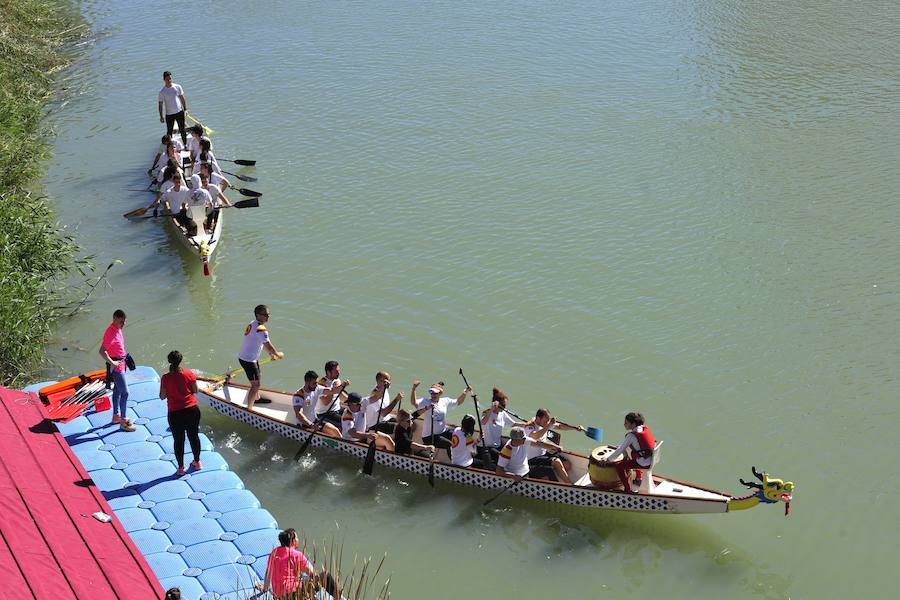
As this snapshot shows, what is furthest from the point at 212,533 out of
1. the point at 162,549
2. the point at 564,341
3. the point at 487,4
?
the point at 487,4

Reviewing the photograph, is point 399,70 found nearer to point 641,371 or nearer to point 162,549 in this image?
point 641,371

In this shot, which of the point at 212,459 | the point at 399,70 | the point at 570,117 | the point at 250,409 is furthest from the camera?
the point at 399,70

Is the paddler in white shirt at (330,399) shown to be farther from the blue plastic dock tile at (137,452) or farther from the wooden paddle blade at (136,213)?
the wooden paddle blade at (136,213)

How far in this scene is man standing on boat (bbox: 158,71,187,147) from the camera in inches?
941

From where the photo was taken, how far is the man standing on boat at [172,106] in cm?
2391

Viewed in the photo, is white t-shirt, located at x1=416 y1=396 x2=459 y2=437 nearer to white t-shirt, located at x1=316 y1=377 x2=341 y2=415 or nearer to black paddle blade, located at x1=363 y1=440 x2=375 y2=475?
black paddle blade, located at x1=363 y1=440 x2=375 y2=475

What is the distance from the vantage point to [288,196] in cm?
2255

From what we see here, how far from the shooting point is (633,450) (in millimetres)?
13320

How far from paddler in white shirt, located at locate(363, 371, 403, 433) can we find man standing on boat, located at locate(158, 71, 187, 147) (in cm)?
1152

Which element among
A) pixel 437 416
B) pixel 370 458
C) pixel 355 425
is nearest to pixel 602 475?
pixel 437 416

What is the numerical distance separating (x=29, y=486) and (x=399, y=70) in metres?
19.0

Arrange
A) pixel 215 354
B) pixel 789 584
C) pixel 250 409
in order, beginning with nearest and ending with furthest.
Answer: pixel 789 584, pixel 250 409, pixel 215 354

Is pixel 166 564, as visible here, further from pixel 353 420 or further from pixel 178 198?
pixel 178 198

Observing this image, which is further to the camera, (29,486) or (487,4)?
(487,4)
